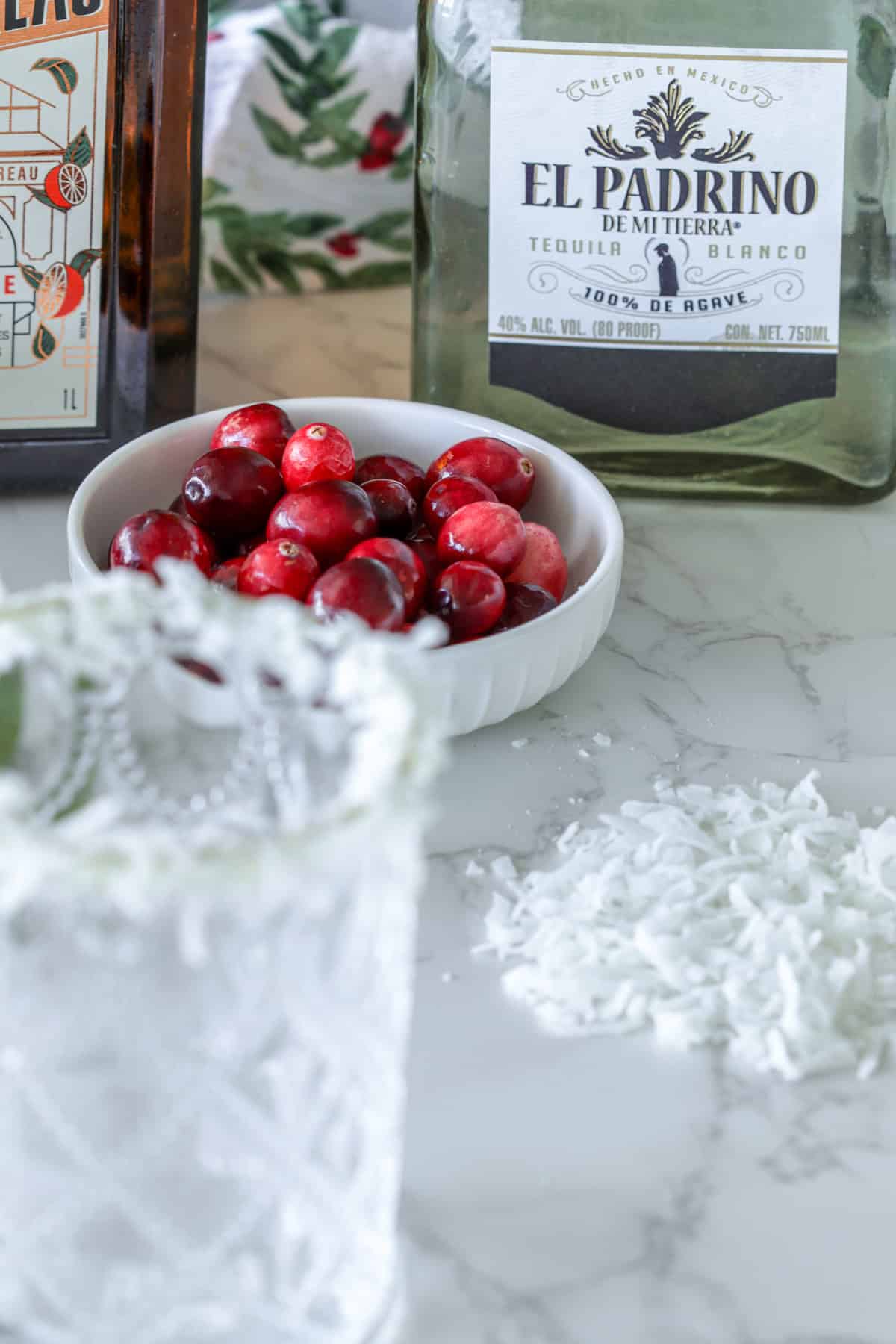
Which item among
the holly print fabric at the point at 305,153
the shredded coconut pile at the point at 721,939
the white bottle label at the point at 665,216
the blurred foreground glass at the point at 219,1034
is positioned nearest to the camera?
the blurred foreground glass at the point at 219,1034

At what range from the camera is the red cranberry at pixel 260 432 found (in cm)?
60

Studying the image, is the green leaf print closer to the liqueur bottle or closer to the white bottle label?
the white bottle label

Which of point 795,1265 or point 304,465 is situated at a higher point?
point 304,465

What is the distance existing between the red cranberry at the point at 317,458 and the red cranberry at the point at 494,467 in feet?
0.14

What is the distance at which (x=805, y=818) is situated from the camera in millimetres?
505

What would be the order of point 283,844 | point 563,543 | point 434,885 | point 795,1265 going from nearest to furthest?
point 283,844, point 795,1265, point 434,885, point 563,543

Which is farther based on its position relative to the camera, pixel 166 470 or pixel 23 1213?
pixel 166 470

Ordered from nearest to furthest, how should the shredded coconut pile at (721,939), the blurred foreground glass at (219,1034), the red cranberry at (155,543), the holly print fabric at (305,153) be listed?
the blurred foreground glass at (219,1034) → the shredded coconut pile at (721,939) → the red cranberry at (155,543) → the holly print fabric at (305,153)

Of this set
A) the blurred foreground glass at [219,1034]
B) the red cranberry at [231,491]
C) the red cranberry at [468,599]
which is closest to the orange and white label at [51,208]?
the red cranberry at [231,491]

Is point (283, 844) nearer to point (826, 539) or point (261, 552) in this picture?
point (261, 552)

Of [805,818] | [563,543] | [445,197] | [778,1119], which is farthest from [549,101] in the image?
[778,1119]

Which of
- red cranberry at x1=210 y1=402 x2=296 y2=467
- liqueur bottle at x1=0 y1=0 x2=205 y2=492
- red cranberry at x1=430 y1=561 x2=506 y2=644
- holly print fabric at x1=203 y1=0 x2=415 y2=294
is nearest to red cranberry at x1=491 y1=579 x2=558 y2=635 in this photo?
red cranberry at x1=430 y1=561 x2=506 y2=644

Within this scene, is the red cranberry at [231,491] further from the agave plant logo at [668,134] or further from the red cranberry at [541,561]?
the agave plant logo at [668,134]

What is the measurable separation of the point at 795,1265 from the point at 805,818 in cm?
16
